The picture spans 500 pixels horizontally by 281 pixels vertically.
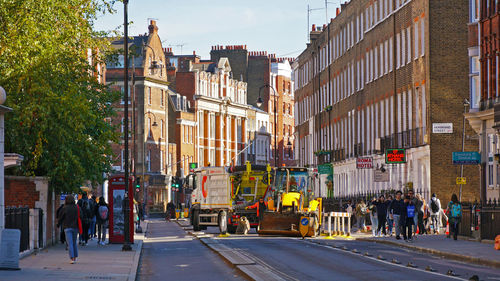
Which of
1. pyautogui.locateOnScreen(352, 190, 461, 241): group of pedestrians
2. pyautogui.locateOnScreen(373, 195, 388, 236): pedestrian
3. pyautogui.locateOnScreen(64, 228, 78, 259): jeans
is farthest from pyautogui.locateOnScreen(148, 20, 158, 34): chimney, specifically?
pyautogui.locateOnScreen(64, 228, 78, 259): jeans

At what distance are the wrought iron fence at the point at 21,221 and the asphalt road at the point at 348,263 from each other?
6299mm

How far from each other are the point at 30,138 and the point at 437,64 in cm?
2573

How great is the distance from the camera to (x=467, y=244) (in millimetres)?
35875

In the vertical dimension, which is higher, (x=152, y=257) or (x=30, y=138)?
(x=30, y=138)

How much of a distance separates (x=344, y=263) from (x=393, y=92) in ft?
120

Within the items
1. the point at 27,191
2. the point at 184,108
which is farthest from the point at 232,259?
the point at 184,108

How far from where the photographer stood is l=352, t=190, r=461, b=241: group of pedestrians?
39219 millimetres

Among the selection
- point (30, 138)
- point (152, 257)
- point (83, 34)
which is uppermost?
point (83, 34)

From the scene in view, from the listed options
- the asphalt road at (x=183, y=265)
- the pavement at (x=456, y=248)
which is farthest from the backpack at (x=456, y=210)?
the asphalt road at (x=183, y=265)

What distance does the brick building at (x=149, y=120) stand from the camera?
10869 centimetres

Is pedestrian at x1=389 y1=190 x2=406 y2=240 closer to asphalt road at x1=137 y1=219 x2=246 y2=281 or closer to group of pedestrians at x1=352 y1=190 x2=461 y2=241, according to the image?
group of pedestrians at x1=352 y1=190 x2=461 y2=241

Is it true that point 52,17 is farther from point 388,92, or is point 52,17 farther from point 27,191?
point 388,92

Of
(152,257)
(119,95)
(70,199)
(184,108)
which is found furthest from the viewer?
(184,108)

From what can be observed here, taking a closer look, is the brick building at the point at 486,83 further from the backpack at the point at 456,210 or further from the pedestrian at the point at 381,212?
the backpack at the point at 456,210
